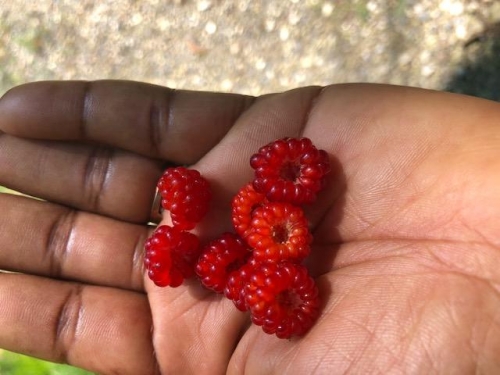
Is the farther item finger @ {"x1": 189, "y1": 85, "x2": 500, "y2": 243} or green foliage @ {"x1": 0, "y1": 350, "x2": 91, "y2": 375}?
green foliage @ {"x1": 0, "y1": 350, "x2": 91, "y2": 375}

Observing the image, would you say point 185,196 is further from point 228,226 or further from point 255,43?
point 255,43

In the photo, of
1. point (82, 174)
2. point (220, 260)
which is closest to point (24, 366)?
point (82, 174)

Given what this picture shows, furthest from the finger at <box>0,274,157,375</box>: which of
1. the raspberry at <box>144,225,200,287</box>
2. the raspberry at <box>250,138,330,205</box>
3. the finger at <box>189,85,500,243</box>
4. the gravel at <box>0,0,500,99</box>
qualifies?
the gravel at <box>0,0,500,99</box>

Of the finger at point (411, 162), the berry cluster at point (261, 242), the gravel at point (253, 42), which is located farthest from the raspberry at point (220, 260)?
the gravel at point (253, 42)

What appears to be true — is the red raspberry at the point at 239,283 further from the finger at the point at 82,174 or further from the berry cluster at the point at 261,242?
the finger at the point at 82,174

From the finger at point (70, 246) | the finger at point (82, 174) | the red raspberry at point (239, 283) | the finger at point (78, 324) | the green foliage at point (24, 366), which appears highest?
the finger at point (82, 174)

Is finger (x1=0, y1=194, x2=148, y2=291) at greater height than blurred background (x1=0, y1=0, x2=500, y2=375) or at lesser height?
lesser

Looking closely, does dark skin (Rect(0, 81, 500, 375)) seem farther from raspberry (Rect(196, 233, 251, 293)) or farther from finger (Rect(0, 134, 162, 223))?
raspberry (Rect(196, 233, 251, 293))

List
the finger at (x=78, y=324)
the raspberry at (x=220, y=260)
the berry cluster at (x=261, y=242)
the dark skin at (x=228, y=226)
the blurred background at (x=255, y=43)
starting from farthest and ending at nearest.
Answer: the blurred background at (x=255, y=43) → the finger at (x=78, y=324) → the raspberry at (x=220, y=260) → the berry cluster at (x=261, y=242) → the dark skin at (x=228, y=226)
